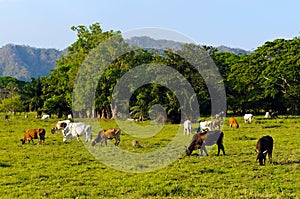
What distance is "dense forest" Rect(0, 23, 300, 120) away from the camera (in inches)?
1767

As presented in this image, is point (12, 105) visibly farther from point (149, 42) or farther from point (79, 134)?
point (79, 134)

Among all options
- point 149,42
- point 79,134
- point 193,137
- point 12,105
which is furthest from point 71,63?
point 193,137

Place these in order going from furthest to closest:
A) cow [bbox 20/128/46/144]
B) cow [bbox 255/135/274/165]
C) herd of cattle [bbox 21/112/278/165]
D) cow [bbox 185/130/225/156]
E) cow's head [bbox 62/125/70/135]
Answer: cow's head [bbox 62/125/70/135]
cow [bbox 20/128/46/144]
cow [bbox 185/130/225/156]
herd of cattle [bbox 21/112/278/165]
cow [bbox 255/135/274/165]

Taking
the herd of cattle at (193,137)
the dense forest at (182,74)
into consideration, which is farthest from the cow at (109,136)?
the dense forest at (182,74)

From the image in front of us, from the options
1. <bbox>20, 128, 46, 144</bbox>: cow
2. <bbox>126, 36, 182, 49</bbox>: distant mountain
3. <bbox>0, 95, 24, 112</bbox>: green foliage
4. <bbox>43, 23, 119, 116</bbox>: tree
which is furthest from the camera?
<bbox>0, 95, 24, 112</bbox>: green foliage

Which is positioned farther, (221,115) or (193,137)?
(221,115)

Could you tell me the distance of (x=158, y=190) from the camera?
10.7 metres

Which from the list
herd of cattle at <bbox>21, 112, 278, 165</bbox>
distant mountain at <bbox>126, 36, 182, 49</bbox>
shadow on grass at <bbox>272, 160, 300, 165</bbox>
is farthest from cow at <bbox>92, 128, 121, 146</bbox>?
shadow on grass at <bbox>272, 160, 300, 165</bbox>

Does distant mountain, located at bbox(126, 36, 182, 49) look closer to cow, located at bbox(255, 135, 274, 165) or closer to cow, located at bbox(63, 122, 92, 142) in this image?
cow, located at bbox(63, 122, 92, 142)

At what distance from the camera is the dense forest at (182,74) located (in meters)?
44.9

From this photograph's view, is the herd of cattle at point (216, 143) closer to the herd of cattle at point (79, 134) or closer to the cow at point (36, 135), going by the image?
the herd of cattle at point (79, 134)

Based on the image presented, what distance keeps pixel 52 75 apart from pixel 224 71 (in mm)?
25286

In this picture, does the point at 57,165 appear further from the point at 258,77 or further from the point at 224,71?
the point at 224,71

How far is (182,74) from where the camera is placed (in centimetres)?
4547
